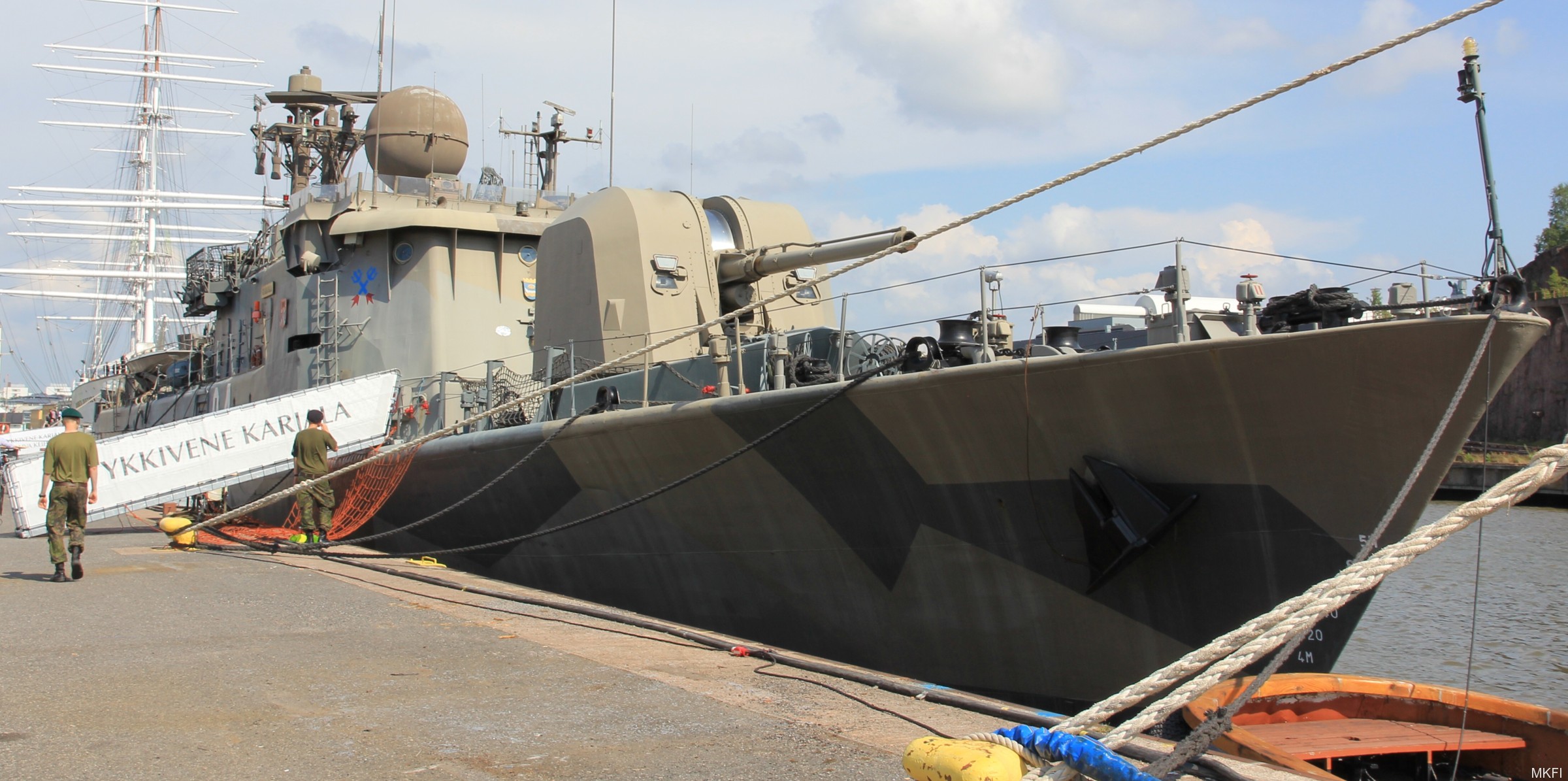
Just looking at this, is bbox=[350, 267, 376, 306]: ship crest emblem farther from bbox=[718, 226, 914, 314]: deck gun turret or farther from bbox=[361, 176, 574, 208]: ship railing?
bbox=[718, 226, 914, 314]: deck gun turret

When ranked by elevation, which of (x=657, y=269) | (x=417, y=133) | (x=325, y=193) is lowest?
(x=657, y=269)

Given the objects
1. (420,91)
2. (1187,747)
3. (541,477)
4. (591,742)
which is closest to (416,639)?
(591,742)

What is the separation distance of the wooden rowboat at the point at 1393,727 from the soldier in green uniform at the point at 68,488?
6.96 meters

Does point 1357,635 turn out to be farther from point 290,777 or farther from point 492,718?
point 290,777

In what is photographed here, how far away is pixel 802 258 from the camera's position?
909cm

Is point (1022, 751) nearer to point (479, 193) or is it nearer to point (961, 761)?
point (961, 761)

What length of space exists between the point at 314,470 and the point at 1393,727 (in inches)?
338

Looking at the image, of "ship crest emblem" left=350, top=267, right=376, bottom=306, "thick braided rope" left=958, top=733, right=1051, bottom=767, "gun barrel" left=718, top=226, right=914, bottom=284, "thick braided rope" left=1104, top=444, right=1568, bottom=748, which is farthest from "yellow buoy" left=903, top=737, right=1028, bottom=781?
"ship crest emblem" left=350, top=267, right=376, bottom=306

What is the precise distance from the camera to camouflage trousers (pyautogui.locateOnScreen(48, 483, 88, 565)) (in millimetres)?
7457

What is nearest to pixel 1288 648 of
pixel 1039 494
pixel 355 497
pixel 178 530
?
pixel 1039 494

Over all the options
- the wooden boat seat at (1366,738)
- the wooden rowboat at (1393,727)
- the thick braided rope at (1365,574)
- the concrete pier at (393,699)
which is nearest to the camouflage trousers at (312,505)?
the concrete pier at (393,699)

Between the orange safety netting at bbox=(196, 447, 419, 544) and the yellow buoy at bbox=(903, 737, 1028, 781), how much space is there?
8.03 meters

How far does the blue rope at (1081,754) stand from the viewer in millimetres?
2648

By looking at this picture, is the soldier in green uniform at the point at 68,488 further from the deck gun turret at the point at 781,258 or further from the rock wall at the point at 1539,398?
the rock wall at the point at 1539,398
